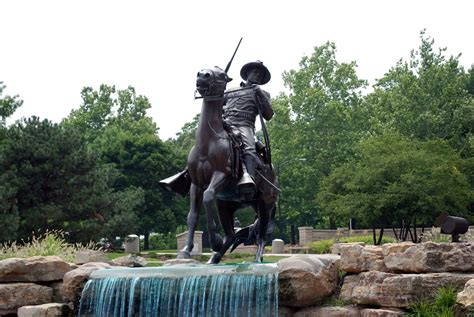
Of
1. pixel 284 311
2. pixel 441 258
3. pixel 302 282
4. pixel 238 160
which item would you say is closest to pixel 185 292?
pixel 284 311

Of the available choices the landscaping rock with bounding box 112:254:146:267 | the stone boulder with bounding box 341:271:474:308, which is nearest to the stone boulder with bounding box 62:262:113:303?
the landscaping rock with bounding box 112:254:146:267

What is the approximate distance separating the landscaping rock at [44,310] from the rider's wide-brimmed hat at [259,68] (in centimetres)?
585

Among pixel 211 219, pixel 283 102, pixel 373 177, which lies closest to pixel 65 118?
pixel 283 102

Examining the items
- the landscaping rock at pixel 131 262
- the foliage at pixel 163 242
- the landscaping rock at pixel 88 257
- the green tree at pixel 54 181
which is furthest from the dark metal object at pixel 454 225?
the foliage at pixel 163 242

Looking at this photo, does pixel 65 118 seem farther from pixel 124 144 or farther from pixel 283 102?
pixel 283 102

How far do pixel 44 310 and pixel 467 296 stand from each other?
696cm

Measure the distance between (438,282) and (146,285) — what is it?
454 cm

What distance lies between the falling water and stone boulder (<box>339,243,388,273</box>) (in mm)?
1256

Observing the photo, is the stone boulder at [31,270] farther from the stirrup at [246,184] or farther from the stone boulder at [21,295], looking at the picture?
the stirrup at [246,184]

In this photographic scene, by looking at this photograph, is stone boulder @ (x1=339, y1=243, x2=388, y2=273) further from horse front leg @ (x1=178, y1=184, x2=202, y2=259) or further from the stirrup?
horse front leg @ (x1=178, y1=184, x2=202, y2=259)

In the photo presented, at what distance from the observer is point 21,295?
43.6 ft

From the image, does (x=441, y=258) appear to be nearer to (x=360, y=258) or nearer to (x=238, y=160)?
(x=360, y=258)

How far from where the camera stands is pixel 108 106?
73.5 metres

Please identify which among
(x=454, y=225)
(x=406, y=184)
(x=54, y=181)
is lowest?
(x=454, y=225)
